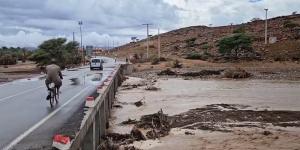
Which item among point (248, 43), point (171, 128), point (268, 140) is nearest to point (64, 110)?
point (171, 128)

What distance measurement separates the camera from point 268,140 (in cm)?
1291

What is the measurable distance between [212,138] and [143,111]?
24.1ft

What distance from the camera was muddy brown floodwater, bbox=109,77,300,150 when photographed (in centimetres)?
1271

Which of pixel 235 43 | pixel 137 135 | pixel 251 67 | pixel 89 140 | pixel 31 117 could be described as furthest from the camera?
pixel 235 43

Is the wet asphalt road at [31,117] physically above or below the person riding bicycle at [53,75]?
below

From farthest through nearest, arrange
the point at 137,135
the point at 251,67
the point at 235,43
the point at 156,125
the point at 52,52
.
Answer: the point at 52,52 < the point at 235,43 < the point at 251,67 < the point at 156,125 < the point at 137,135

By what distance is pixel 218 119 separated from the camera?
17.1 meters

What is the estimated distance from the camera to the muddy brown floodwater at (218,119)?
12.7 metres

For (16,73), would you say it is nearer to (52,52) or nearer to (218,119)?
(52,52)

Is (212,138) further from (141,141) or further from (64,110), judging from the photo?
(64,110)

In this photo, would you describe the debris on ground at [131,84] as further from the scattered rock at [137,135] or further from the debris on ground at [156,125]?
the scattered rock at [137,135]

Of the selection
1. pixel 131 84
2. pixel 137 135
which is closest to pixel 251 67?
pixel 131 84

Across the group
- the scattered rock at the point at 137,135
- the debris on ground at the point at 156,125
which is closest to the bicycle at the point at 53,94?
the debris on ground at the point at 156,125

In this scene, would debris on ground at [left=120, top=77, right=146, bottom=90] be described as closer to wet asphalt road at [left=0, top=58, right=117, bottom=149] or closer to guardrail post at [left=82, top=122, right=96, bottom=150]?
wet asphalt road at [left=0, top=58, right=117, bottom=149]
